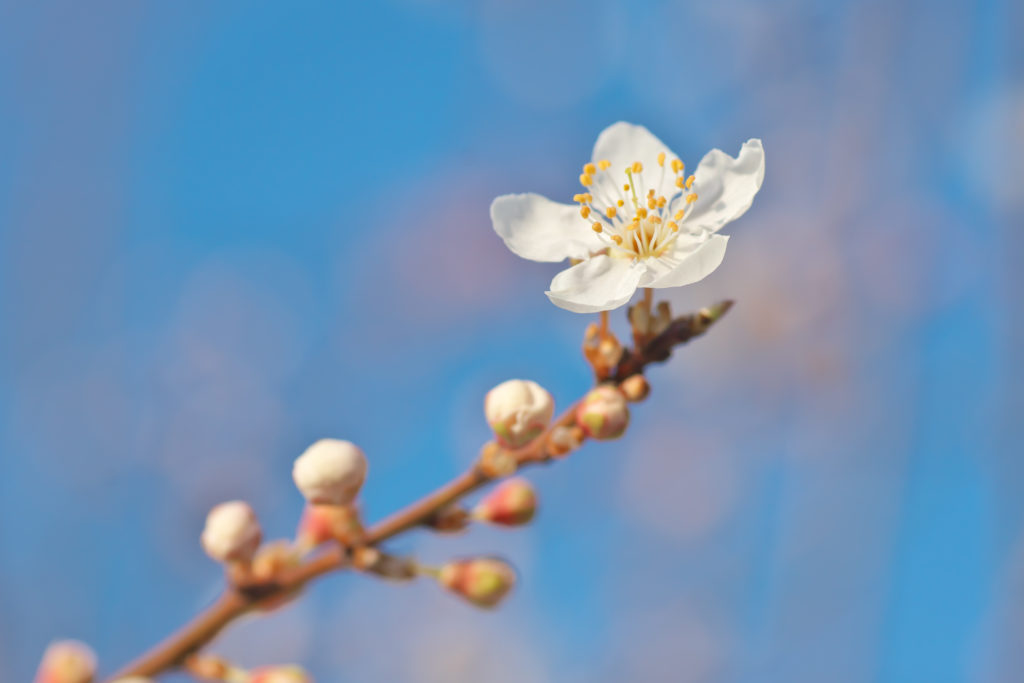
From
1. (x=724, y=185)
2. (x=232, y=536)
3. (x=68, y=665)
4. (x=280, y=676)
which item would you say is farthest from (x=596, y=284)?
(x=68, y=665)

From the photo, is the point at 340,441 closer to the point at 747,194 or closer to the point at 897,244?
the point at 747,194

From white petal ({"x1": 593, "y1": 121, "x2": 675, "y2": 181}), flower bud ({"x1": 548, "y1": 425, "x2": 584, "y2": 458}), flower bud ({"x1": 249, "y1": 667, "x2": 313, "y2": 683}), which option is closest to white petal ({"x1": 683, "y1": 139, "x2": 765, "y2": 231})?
white petal ({"x1": 593, "y1": 121, "x2": 675, "y2": 181})

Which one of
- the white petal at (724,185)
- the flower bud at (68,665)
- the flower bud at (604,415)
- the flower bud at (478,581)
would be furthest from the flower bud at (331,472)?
the white petal at (724,185)

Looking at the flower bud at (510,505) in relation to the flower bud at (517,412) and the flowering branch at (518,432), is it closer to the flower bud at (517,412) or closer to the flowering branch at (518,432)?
the flowering branch at (518,432)

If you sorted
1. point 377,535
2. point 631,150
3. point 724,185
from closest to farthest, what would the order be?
point 377,535 < point 724,185 < point 631,150

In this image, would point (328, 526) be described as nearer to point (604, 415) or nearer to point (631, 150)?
point (604, 415)

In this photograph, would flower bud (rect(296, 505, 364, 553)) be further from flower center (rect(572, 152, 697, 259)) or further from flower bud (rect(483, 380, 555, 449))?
flower center (rect(572, 152, 697, 259))
